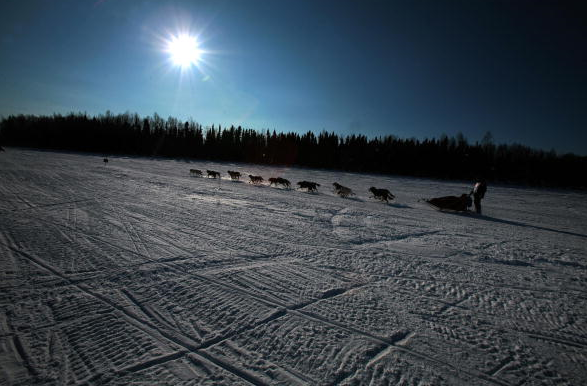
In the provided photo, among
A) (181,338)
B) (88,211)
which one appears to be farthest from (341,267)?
(88,211)

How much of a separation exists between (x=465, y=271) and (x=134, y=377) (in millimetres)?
4930

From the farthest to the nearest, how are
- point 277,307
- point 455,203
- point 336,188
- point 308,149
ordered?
point 308,149 → point 336,188 → point 455,203 → point 277,307

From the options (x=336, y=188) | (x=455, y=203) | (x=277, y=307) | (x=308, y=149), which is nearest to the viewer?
(x=277, y=307)

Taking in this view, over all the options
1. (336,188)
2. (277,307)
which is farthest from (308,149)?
(277,307)

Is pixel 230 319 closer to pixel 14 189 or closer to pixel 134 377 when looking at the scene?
pixel 134 377

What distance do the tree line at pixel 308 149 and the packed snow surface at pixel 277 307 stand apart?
35.8m

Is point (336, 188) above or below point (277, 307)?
above

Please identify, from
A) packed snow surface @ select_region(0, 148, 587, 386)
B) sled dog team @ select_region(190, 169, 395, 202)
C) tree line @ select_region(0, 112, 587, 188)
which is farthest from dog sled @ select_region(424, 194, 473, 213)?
tree line @ select_region(0, 112, 587, 188)

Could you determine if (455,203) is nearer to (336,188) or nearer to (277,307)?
(336,188)

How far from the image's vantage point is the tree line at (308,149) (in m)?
37.5

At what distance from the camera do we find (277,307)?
121 inches

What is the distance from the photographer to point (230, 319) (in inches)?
112

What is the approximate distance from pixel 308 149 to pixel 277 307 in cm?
5226

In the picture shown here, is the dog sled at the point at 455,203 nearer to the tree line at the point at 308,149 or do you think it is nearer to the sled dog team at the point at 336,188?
the sled dog team at the point at 336,188
